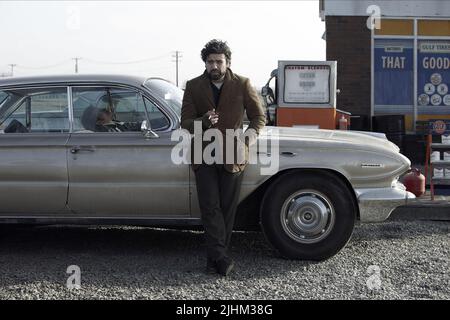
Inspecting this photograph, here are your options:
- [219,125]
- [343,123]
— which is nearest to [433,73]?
[343,123]

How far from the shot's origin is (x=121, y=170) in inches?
212

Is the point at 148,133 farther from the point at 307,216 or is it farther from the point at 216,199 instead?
the point at 307,216

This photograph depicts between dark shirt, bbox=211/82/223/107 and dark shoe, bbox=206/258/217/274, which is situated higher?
dark shirt, bbox=211/82/223/107

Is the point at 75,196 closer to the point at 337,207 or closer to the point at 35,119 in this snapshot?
the point at 35,119

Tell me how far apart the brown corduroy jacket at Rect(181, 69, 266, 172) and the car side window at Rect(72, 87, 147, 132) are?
58 cm

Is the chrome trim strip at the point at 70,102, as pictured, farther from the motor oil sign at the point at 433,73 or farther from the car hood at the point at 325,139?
the motor oil sign at the point at 433,73

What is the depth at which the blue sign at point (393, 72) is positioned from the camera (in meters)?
12.5

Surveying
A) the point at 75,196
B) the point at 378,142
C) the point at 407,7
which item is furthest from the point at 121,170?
the point at 407,7

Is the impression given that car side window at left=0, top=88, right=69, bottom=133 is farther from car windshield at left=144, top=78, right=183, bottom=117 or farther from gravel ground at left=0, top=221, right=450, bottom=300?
gravel ground at left=0, top=221, right=450, bottom=300

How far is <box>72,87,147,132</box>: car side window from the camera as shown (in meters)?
5.59

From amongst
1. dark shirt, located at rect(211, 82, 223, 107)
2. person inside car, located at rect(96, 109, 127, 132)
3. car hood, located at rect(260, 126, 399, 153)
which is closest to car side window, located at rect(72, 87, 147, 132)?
person inside car, located at rect(96, 109, 127, 132)
